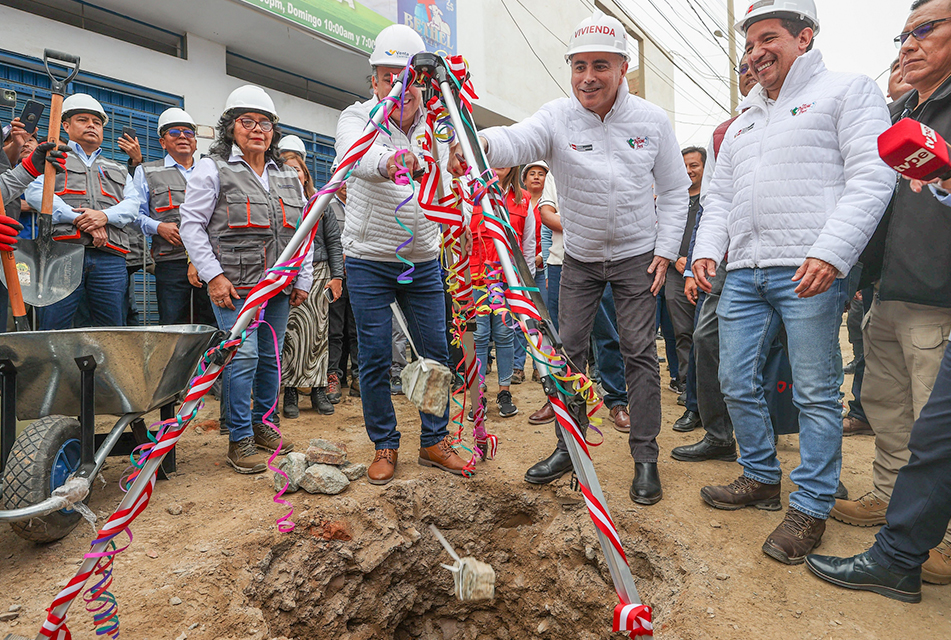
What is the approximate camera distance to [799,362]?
227 cm

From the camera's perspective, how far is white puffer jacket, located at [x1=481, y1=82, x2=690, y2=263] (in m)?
2.68

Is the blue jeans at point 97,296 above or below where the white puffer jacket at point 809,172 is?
below

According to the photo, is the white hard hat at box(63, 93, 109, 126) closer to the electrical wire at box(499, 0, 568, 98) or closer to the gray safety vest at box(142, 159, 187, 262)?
the gray safety vest at box(142, 159, 187, 262)

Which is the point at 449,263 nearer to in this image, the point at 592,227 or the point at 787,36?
the point at 592,227

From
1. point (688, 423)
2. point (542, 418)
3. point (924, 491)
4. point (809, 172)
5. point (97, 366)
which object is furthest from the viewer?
point (542, 418)

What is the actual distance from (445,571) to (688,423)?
2013 millimetres

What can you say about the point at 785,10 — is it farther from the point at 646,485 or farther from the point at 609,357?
the point at 609,357

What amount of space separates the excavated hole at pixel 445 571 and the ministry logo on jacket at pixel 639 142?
1.81 m

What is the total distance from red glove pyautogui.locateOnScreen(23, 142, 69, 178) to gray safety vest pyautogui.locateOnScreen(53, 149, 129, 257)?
71cm

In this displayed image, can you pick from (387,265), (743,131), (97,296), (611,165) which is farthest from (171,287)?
(743,131)

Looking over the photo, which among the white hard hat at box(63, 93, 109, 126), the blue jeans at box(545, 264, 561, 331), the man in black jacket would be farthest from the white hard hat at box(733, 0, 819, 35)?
the white hard hat at box(63, 93, 109, 126)

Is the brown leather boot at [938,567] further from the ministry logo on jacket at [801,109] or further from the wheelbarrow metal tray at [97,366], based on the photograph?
the wheelbarrow metal tray at [97,366]

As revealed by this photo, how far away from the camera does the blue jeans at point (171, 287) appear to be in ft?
13.4

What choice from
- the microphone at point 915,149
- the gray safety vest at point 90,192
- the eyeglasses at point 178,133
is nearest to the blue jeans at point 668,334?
the microphone at point 915,149
